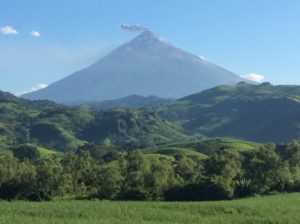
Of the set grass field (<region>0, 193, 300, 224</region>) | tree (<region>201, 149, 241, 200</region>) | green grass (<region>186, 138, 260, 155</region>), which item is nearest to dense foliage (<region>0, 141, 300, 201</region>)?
tree (<region>201, 149, 241, 200</region>)

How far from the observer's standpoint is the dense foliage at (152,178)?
59625 mm

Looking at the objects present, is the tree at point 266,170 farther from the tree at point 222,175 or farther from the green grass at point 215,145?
the green grass at point 215,145

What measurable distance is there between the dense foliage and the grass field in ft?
55.8

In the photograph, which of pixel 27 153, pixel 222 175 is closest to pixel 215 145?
pixel 27 153

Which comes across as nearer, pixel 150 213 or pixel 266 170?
pixel 150 213

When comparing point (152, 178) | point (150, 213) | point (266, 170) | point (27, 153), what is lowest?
point (150, 213)

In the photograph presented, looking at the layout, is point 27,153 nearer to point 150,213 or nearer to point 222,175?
point 222,175

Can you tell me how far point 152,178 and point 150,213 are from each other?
79.5 feet

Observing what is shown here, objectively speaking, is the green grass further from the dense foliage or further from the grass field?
the grass field

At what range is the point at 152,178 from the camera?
6228cm

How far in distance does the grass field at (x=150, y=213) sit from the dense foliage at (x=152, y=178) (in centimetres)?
1702

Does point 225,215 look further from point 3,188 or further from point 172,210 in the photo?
point 3,188

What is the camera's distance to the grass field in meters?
34.8

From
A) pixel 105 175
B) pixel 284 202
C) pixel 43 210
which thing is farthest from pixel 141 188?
pixel 43 210
